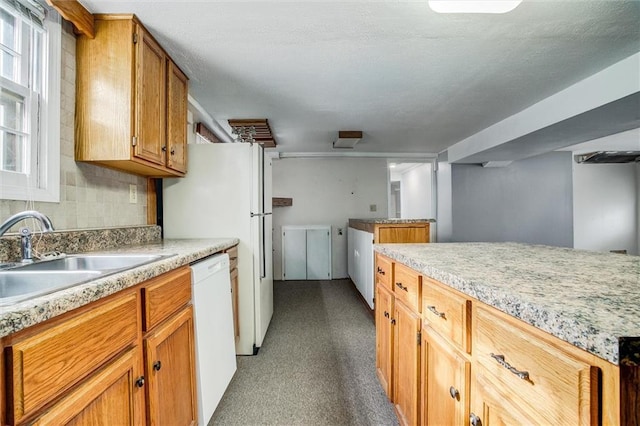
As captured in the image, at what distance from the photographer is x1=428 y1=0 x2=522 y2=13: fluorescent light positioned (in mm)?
1092

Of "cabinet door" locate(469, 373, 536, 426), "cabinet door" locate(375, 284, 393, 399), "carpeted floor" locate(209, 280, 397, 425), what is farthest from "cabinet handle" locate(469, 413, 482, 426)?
"carpeted floor" locate(209, 280, 397, 425)

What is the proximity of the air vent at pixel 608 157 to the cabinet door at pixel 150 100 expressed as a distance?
628 cm

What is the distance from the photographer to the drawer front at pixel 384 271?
4.94 feet

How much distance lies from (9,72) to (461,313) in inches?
78.7

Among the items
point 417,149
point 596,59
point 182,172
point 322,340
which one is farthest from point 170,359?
point 417,149

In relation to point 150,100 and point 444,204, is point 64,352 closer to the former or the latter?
point 150,100

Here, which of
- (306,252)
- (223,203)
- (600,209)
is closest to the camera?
(223,203)

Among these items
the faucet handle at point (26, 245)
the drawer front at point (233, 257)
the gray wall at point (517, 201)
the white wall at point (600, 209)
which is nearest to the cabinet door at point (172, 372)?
the faucet handle at point (26, 245)

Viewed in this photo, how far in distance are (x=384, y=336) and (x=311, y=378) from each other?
0.62 m

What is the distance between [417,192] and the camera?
6113mm

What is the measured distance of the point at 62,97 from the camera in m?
1.40

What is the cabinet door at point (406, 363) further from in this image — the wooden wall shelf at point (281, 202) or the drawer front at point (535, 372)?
the wooden wall shelf at point (281, 202)

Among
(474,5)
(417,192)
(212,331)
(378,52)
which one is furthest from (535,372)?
(417,192)

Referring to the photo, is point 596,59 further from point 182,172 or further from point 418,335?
point 182,172
